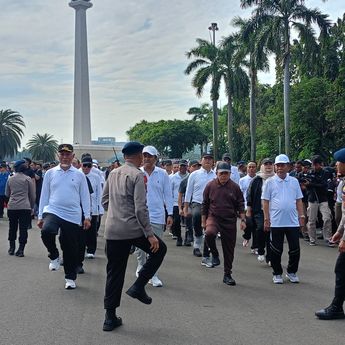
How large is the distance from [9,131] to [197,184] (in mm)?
60448

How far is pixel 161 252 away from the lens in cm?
568

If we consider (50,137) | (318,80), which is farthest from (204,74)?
(50,137)

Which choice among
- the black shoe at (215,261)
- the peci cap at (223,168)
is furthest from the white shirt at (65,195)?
the black shoe at (215,261)

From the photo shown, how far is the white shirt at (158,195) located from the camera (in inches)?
298

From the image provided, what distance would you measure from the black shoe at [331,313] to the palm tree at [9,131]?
64.6 m

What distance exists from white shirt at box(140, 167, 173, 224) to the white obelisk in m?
51.6

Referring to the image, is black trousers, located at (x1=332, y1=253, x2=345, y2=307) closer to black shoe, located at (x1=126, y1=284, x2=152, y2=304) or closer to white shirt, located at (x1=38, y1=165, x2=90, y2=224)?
black shoe, located at (x1=126, y1=284, x2=152, y2=304)

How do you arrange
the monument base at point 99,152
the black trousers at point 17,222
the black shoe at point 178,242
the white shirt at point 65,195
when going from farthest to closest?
the monument base at point 99,152 → the black shoe at point 178,242 → the black trousers at point 17,222 → the white shirt at point 65,195

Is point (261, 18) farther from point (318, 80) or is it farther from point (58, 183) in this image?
point (58, 183)

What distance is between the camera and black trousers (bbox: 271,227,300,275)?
304 inches

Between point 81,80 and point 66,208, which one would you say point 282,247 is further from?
point 81,80

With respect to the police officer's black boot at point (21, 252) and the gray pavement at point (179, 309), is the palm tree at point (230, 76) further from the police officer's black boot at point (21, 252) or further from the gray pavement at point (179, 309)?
the gray pavement at point (179, 309)

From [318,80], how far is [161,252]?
30.7 meters

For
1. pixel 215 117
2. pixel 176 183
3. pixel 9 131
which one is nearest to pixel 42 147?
pixel 9 131
